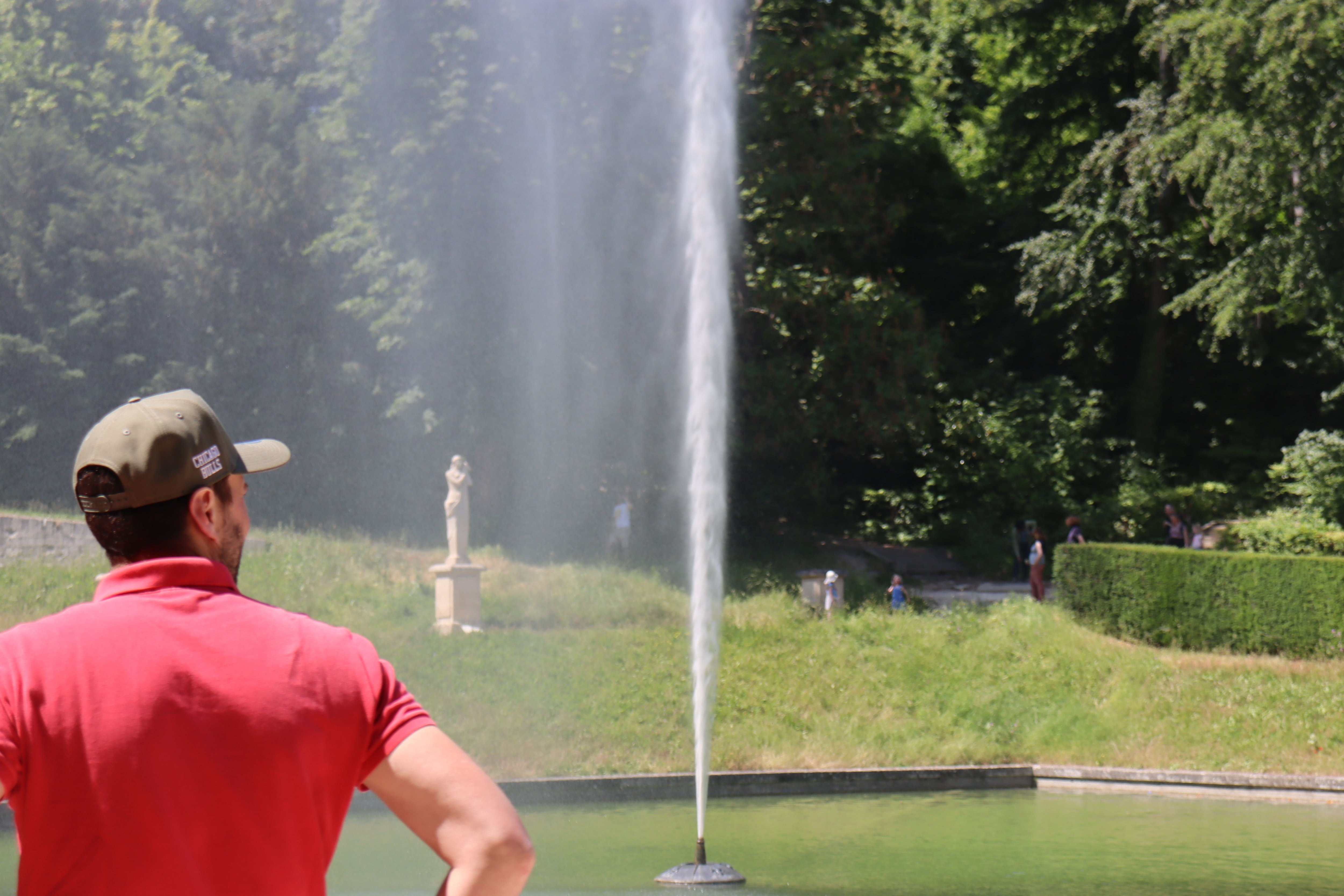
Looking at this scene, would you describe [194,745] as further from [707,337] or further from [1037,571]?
[1037,571]

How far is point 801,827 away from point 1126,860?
264 cm

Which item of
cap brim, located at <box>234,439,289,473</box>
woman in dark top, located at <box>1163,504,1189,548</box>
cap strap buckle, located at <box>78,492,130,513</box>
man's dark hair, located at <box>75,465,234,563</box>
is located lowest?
woman in dark top, located at <box>1163,504,1189,548</box>

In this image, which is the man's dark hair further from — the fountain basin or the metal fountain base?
the metal fountain base

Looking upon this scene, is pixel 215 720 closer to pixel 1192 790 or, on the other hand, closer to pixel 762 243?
pixel 1192 790

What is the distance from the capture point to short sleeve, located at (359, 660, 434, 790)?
1.54m

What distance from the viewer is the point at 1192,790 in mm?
13531

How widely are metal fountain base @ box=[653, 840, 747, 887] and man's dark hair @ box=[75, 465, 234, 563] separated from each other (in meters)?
7.82

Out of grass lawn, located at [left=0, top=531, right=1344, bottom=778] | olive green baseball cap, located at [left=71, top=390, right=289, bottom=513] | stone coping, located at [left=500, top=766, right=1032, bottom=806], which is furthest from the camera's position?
grass lawn, located at [left=0, top=531, right=1344, bottom=778]

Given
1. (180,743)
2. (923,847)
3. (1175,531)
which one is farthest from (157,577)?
(1175,531)

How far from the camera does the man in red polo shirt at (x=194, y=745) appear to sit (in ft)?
4.87

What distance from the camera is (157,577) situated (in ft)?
5.29

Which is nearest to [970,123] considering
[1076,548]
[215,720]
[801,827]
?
[1076,548]

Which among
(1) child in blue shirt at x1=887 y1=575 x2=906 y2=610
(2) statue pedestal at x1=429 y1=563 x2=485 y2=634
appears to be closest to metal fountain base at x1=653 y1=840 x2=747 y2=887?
(2) statue pedestal at x1=429 y1=563 x2=485 y2=634

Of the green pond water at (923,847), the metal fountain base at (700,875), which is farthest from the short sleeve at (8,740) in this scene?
the metal fountain base at (700,875)
